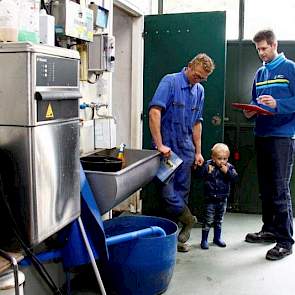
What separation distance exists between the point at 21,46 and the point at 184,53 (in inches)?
103

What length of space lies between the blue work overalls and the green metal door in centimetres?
65

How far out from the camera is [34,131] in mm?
1462

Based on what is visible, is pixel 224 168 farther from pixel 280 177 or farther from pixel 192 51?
pixel 192 51

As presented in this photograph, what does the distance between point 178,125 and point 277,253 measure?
117cm

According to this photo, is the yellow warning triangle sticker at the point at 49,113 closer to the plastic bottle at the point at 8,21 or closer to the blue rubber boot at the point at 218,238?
the plastic bottle at the point at 8,21

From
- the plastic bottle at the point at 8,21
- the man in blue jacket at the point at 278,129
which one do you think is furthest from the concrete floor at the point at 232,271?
the plastic bottle at the point at 8,21

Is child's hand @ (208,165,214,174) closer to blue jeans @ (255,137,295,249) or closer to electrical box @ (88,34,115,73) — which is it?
blue jeans @ (255,137,295,249)

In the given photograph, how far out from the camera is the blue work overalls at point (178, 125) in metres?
3.11

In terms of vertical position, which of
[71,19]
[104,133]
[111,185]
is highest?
[71,19]

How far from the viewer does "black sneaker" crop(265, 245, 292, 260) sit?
10.1 feet

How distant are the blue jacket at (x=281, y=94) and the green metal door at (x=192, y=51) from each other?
701 mm

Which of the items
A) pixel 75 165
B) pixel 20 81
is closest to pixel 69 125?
pixel 75 165

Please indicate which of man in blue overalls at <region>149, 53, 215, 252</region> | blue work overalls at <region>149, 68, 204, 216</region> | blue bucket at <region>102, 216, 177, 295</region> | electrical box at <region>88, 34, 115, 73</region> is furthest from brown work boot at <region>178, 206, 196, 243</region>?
electrical box at <region>88, 34, 115, 73</region>

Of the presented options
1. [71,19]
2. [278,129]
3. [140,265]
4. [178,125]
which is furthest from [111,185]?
[278,129]
